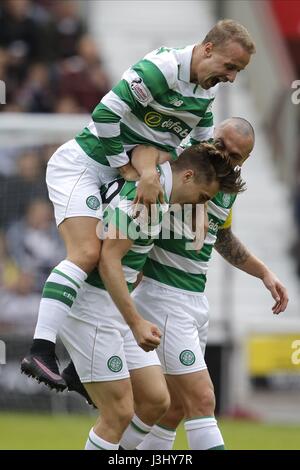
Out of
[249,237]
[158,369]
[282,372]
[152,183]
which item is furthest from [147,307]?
[249,237]

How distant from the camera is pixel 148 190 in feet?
22.1

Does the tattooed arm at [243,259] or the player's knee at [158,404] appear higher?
the tattooed arm at [243,259]

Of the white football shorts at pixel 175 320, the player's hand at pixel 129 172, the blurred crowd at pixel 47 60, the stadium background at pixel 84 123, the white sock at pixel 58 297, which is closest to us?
the white sock at pixel 58 297

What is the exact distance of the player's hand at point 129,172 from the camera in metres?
7.00

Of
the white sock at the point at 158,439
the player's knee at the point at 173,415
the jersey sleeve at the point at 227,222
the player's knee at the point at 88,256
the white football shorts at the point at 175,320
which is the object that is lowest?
the white sock at the point at 158,439

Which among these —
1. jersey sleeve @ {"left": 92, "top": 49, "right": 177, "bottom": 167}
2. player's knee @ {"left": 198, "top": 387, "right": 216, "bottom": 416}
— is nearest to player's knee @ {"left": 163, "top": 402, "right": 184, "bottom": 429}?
player's knee @ {"left": 198, "top": 387, "right": 216, "bottom": 416}

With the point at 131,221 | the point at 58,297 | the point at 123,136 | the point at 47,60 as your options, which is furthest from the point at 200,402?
the point at 47,60

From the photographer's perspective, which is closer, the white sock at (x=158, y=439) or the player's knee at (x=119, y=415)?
the player's knee at (x=119, y=415)

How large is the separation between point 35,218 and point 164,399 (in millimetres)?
5998

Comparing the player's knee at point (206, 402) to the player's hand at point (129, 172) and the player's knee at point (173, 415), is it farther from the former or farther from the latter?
the player's hand at point (129, 172)

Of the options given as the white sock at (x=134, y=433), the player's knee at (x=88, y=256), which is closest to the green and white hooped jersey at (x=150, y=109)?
the player's knee at (x=88, y=256)

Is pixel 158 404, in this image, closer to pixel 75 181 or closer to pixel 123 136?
pixel 75 181

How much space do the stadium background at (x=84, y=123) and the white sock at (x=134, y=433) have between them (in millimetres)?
2480

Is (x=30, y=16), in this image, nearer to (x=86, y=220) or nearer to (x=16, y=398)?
(x=16, y=398)
